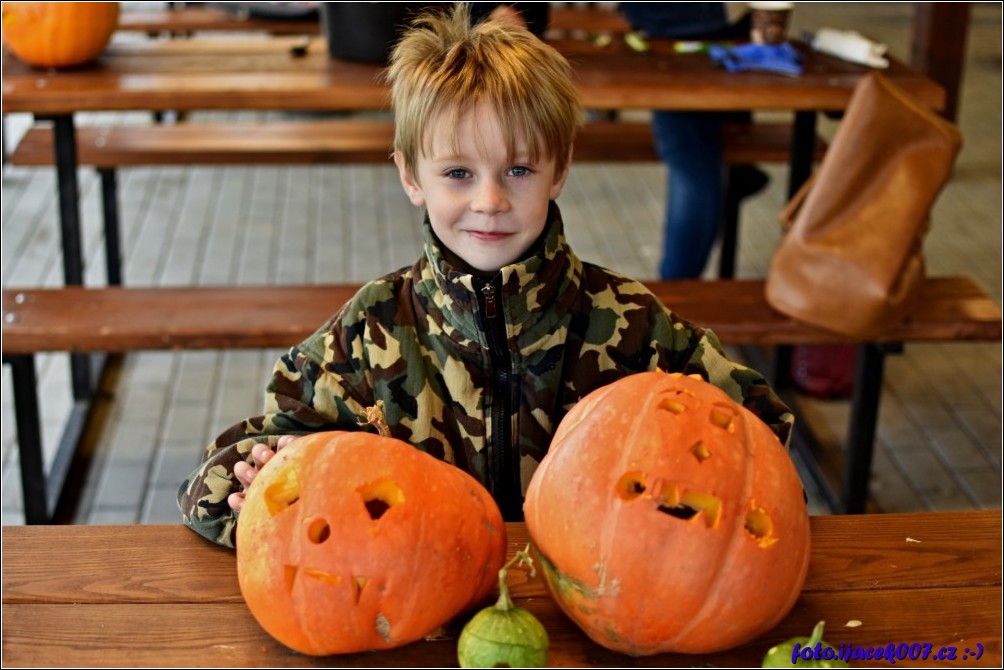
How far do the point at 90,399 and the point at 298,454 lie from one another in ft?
9.41

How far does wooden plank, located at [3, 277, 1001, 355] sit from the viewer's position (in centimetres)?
282

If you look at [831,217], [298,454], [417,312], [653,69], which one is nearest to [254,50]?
[653,69]

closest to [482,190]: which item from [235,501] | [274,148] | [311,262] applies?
[235,501]

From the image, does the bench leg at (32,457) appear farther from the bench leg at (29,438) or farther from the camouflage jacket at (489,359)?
the camouflage jacket at (489,359)

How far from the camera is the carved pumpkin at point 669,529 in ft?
3.44

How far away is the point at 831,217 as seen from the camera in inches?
112

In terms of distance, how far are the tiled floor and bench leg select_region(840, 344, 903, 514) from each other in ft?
0.35

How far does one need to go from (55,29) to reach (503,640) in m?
2.54

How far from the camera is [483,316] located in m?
1.63

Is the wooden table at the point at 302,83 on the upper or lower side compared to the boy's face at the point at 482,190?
lower

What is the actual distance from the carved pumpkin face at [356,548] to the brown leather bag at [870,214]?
1.91 m

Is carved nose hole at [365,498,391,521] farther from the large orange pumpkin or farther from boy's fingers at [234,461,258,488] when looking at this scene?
the large orange pumpkin

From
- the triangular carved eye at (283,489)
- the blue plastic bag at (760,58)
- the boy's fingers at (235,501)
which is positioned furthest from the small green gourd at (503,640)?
the blue plastic bag at (760,58)

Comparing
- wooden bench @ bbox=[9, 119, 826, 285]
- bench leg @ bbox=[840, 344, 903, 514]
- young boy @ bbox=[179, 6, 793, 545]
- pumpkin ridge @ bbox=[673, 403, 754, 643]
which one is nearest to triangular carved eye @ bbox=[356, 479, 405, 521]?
pumpkin ridge @ bbox=[673, 403, 754, 643]
